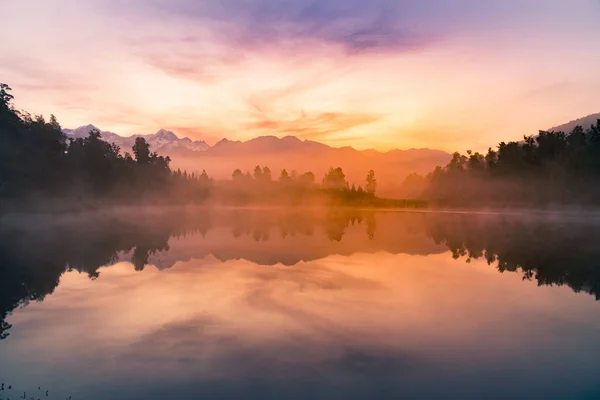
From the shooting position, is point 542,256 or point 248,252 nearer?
point 542,256

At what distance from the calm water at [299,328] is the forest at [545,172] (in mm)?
122726

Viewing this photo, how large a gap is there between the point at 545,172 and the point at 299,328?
565ft

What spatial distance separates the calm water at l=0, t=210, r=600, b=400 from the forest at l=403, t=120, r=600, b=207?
12273 centimetres

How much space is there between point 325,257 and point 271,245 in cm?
1139

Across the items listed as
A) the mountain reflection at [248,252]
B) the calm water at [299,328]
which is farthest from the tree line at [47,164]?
the calm water at [299,328]

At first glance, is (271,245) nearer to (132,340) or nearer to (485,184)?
(132,340)

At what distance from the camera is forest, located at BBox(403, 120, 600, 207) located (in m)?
135

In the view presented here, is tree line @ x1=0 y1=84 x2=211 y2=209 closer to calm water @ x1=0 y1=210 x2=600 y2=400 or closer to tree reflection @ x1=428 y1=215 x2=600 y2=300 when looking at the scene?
calm water @ x1=0 y1=210 x2=600 y2=400

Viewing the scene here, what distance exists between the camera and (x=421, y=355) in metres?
15.8

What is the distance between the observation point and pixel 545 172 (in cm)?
15788

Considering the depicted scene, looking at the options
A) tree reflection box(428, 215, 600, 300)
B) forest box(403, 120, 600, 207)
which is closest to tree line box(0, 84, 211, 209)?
tree reflection box(428, 215, 600, 300)

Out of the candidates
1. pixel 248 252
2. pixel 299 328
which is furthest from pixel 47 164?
pixel 299 328

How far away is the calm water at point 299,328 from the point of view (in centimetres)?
1353

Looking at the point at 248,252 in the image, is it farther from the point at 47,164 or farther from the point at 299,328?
the point at 47,164
